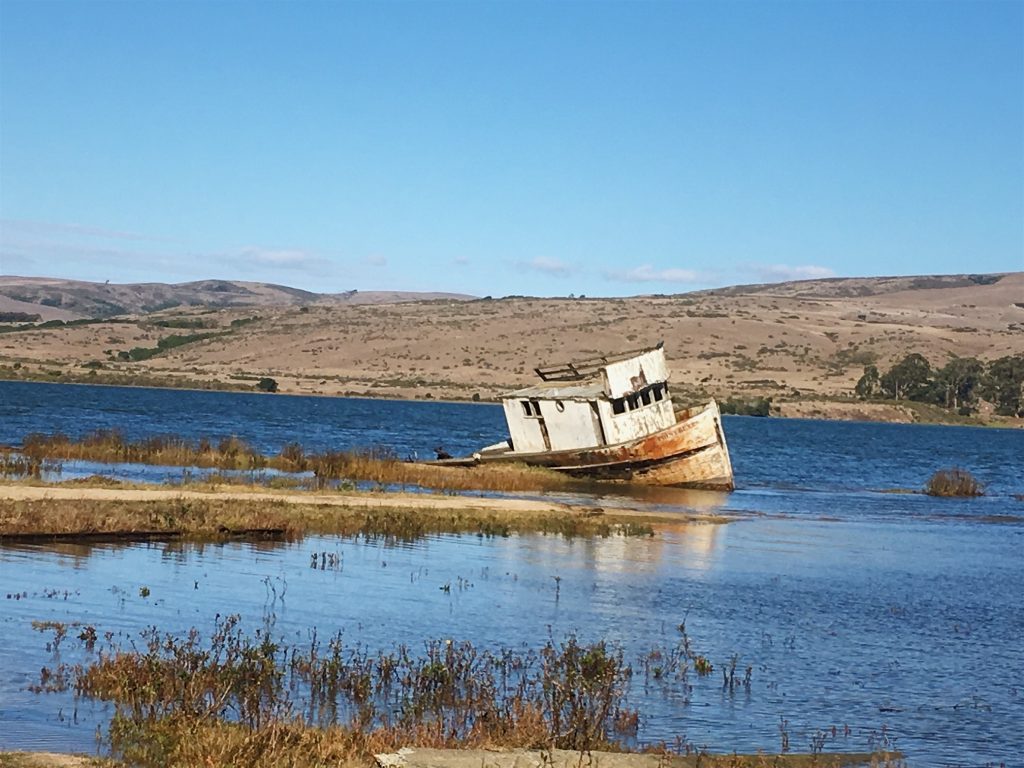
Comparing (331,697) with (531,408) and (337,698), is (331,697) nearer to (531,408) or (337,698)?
(337,698)

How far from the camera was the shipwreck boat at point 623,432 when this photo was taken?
1870 inches

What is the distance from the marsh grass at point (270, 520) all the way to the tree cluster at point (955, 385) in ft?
353

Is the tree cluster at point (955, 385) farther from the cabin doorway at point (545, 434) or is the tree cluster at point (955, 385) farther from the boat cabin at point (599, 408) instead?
the cabin doorway at point (545, 434)

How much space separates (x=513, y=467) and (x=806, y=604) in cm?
2476

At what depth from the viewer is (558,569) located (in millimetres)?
25750

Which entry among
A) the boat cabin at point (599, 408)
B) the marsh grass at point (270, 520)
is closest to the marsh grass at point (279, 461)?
the boat cabin at point (599, 408)

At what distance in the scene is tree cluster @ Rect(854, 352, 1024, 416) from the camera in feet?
447

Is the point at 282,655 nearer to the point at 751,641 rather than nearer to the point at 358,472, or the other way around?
the point at 751,641

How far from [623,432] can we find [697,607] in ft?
84.2

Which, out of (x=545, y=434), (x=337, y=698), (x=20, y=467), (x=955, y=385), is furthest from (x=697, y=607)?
(x=955, y=385)

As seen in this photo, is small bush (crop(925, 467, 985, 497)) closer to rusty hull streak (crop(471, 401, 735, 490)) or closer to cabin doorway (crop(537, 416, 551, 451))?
rusty hull streak (crop(471, 401, 735, 490))

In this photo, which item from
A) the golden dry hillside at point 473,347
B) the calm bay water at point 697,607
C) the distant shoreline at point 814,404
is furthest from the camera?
the golden dry hillside at point 473,347

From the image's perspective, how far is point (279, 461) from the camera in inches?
1706

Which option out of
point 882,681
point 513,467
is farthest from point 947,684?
point 513,467
